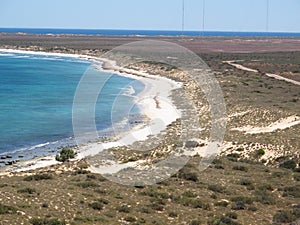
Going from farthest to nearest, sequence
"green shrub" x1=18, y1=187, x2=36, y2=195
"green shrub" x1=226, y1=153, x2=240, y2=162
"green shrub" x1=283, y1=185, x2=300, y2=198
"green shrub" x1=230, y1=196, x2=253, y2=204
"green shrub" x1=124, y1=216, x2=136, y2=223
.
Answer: "green shrub" x1=226, y1=153, x2=240, y2=162 → "green shrub" x1=283, y1=185, x2=300, y2=198 → "green shrub" x1=230, y1=196, x2=253, y2=204 → "green shrub" x1=18, y1=187, x2=36, y2=195 → "green shrub" x1=124, y1=216, x2=136, y2=223

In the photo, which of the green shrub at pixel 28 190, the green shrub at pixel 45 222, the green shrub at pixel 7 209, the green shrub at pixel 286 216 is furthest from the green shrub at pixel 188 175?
the green shrub at pixel 7 209

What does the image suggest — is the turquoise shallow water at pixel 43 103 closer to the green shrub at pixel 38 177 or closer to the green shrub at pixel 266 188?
the green shrub at pixel 38 177

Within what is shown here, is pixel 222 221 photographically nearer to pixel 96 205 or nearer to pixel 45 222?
pixel 96 205

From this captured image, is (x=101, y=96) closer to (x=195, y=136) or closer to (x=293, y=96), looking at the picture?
(x=293, y=96)

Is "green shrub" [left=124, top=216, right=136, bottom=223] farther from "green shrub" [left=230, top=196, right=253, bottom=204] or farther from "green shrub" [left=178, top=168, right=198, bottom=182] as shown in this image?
"green shrub" [left=178, top=168, right=198, bottom=182]

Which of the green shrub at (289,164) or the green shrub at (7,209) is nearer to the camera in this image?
the green shrub at (7,209)

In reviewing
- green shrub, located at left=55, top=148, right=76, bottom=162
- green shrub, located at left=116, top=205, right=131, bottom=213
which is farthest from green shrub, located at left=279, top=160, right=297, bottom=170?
green shrub, located at left=55, top=148, right=76, bottom=162

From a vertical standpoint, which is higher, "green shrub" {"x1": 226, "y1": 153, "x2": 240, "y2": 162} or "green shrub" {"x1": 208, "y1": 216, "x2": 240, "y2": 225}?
"green shrub" {"x1": 208, "y1": 216, "x2": 240, "y2": 225}

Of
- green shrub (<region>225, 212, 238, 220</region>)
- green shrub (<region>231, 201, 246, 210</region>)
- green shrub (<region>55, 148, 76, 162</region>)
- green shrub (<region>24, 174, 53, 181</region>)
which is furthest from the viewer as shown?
green shrub (<region>55, 148, 76, 162</region>)
